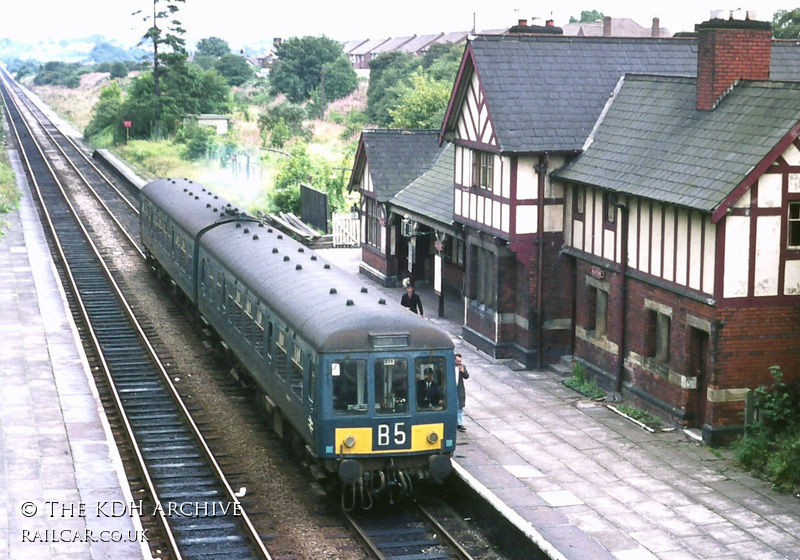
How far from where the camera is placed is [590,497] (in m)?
15.4

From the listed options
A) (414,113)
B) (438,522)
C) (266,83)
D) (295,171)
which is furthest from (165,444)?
(266,83)

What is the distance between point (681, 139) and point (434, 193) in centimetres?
1016

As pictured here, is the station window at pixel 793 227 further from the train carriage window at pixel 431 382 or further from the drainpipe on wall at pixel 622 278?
the train carriage window at pixel 431 382

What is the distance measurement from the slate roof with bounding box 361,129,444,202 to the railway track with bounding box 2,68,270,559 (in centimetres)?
767

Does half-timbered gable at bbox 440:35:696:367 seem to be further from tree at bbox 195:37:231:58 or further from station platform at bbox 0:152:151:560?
tree at bbox 195:37:231:58

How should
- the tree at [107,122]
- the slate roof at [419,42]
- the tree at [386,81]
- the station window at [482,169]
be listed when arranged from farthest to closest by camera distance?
1. the slate roof at [419,42]
2. the tree at [386,81]
3. the tree at [107,122]
4. the station window at [482,169]

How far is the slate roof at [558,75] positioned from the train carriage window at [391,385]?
8.15 metres

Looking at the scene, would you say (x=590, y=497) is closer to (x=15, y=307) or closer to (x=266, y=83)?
(x=15, y=307)

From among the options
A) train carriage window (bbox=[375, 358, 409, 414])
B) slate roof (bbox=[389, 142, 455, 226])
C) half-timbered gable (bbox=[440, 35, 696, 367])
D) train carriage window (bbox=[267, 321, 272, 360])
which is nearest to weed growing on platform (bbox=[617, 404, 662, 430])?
half-timbered gable (bbox=[440, 35, 696, 367])

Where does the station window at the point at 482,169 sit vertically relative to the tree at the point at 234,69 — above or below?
below

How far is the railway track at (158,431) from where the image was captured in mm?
14336

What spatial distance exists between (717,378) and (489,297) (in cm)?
733

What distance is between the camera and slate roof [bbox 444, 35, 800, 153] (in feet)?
73.4

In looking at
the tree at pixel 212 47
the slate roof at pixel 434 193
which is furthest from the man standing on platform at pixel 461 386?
the tree at pixel 212 47
